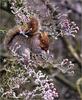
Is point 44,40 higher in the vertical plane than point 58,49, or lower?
higher

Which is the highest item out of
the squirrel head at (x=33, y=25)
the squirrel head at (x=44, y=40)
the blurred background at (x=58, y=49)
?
the squirrel head at (x=33, y=25)

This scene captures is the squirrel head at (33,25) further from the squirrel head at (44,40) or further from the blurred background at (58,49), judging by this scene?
the blurred background at (58,49)

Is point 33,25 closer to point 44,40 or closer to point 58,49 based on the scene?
→ point 44,40

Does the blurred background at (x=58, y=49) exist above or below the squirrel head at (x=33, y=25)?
below

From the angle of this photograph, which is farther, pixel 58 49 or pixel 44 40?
pixel 58 49

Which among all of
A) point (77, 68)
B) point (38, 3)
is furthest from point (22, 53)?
point (77, 68)

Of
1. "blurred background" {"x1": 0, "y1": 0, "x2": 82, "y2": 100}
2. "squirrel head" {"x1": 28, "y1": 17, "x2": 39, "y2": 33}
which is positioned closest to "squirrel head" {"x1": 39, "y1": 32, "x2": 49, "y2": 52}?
"squirrel head" {"x1": 28, "y1": 17, "x2": 39, "y2": 33}

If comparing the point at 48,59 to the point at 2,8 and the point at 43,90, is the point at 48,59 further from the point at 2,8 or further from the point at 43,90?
the point at 2,8

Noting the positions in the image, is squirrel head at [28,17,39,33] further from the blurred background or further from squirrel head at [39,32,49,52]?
the blurred background

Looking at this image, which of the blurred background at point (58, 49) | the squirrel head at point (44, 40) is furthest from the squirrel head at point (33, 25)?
the blurred background at point (58, 49)

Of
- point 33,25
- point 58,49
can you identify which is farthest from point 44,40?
point 58,49

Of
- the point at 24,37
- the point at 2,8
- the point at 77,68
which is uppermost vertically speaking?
the point at 24,37
